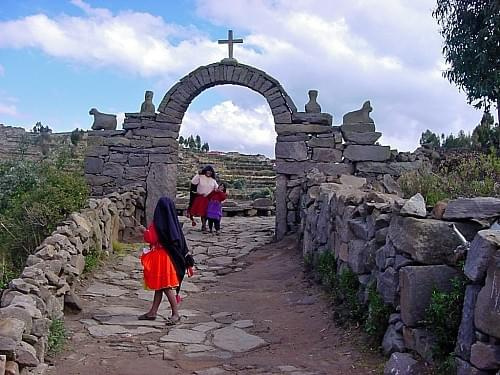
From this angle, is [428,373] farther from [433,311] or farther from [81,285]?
[81,285]

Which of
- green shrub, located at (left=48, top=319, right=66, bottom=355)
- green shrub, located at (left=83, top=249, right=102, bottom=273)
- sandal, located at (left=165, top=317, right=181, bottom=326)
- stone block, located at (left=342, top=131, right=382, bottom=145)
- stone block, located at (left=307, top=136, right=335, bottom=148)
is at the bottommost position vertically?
sandal, located at (left=165, top=317, right=181, bottom=326)

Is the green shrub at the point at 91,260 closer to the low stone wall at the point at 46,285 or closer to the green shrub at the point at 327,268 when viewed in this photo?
the low stone wall at the point at 46,285

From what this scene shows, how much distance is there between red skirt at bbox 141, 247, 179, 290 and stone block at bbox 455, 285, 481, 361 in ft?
10.4

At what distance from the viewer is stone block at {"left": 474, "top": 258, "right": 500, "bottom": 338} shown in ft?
10.4

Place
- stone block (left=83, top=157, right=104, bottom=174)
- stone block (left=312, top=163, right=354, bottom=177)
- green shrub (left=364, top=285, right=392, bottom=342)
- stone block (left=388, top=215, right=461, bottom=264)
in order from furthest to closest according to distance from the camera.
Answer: stone block (left=83, top=157, right=104, bottom=174), stone block (left=312, top=163, right=354, bottom=177), green shrub (left=364, top=285, right=392, bottom=342), stone block (left=388, top=215, right=461, bottom=264)

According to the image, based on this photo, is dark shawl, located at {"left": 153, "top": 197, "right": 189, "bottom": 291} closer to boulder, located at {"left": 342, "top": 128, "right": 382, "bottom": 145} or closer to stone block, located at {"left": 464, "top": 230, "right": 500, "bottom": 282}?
stone block, located at {"left": 464, "top": 230, "right": 500, "bottom": 282}

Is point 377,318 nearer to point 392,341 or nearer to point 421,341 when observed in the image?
point 392,341

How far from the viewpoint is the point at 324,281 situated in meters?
6.86

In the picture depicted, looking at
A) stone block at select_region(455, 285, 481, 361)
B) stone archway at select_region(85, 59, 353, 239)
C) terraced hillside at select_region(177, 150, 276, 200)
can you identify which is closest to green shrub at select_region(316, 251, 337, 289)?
stone block at select_region(455, 285, 481, 361)

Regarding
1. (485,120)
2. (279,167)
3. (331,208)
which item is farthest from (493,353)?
(485,120)

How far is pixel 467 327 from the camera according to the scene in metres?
3.47

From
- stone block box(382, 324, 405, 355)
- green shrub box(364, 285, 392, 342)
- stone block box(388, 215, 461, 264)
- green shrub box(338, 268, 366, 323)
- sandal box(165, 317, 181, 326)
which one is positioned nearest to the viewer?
stone block box(388, 215, 461, 264)

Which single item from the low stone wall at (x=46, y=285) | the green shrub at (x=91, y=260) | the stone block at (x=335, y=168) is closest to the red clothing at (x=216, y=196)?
the stone block at (x=335, y=168)

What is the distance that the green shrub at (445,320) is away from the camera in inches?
147
